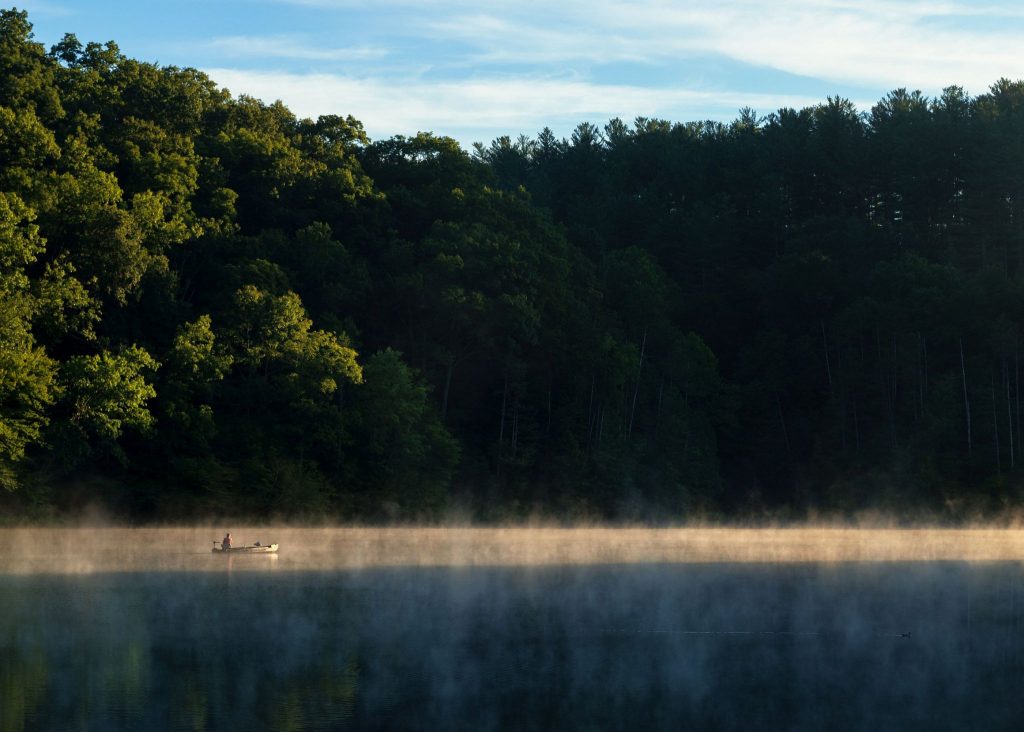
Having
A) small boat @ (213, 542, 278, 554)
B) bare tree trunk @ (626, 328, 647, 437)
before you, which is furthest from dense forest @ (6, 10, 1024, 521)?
small boat @ (213, 542, 278, 554)

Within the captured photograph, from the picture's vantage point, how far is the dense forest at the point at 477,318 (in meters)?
66.0

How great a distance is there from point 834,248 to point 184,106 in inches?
1770

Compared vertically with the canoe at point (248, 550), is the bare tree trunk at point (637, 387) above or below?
above

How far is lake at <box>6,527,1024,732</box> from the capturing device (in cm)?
2294

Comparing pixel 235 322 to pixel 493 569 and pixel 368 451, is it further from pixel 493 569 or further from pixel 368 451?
pixel 493 569

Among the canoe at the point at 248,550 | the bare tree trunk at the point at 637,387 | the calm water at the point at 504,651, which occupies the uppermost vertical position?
the bare tree trunk at the point at 637,387

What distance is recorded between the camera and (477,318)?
80.3 meters

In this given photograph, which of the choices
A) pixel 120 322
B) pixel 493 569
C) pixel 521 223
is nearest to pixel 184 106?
pixel 120 322

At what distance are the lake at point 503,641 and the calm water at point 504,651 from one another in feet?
0.28

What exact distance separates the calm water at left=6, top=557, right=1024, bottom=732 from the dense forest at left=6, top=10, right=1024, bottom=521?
22.6 m

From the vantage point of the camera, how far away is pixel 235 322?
69.6 m

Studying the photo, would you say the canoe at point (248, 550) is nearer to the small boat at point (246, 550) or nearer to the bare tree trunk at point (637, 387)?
the small boat at point (246, 550)

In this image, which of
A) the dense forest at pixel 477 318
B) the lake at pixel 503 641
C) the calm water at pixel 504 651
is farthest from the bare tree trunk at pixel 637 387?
the calm water at pixel 504 651

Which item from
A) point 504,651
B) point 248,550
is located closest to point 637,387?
point 248,550
